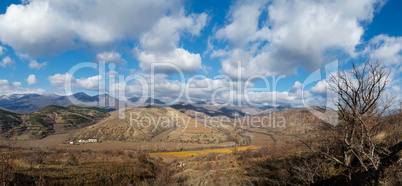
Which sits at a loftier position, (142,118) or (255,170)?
(255,170)

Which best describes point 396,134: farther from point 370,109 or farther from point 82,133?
point 82,133

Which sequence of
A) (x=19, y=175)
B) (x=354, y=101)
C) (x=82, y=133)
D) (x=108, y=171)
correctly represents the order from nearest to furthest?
(x=354, y=101) → (x=19, y=175) → (x=108, y=171) → (x=82, y=133)

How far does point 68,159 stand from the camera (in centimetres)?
2341

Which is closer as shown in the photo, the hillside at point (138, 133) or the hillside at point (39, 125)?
the hillside at point (138, 133)

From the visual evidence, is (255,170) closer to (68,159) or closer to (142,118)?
(68,159)

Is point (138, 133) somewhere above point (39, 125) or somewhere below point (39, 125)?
below

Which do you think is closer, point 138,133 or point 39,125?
point 138,133

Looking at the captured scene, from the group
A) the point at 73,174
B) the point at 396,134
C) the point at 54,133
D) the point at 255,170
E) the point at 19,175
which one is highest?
the point at 396,134

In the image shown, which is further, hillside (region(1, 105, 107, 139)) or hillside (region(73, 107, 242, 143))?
hillside (region(1, 105, 107, 139))

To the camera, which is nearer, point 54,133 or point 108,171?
point 108,171

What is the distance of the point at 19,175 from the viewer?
15.3 metres

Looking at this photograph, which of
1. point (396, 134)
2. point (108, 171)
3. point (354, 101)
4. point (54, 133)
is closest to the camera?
point (354, 101)

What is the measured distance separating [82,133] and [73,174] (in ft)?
373

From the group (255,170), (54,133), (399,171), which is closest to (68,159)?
(255,170)
